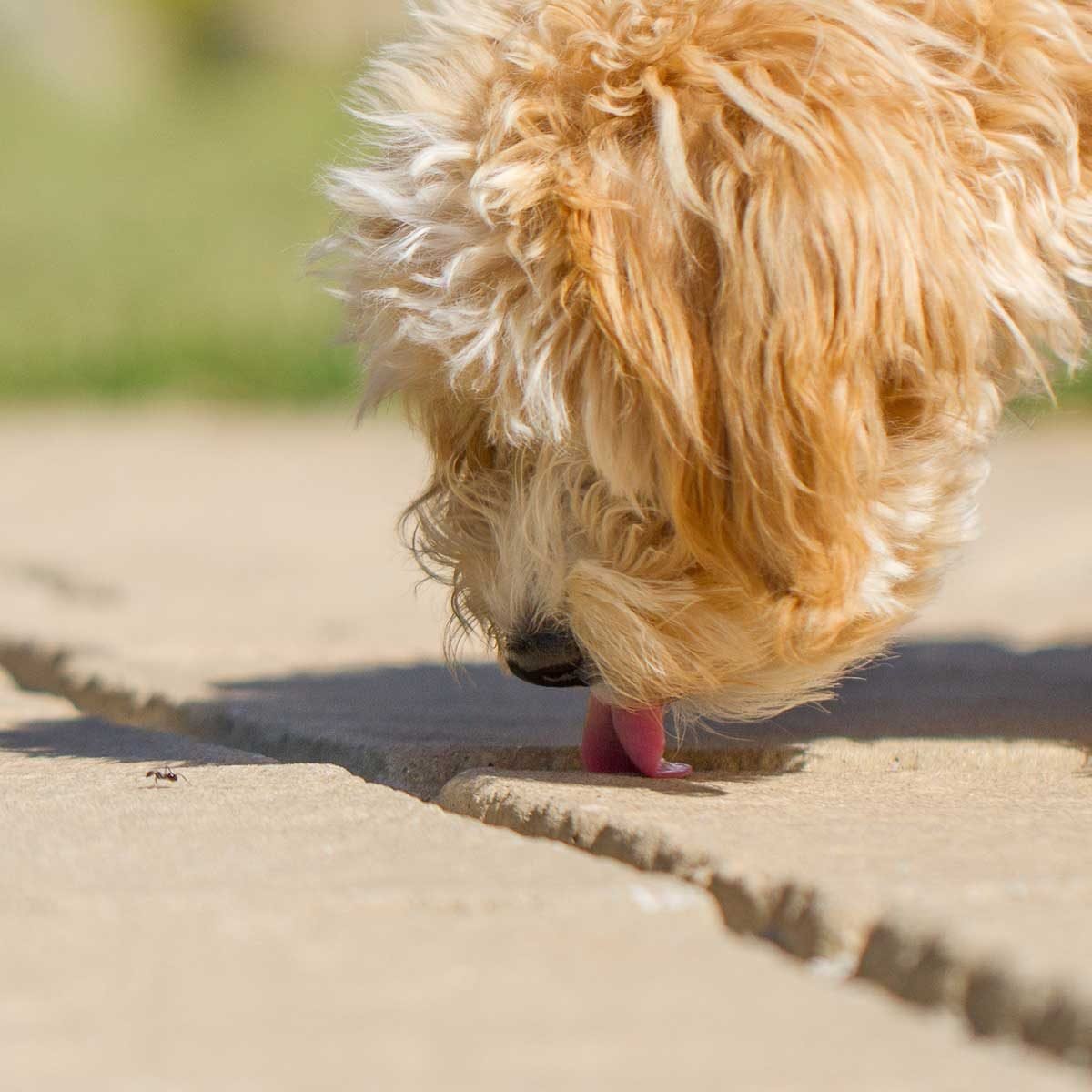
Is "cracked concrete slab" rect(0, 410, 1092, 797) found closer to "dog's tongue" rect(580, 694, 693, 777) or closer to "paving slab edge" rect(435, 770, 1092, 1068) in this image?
"dog's tongue" rect(580, 694, 693, 777)

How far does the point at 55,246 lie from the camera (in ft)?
57.7

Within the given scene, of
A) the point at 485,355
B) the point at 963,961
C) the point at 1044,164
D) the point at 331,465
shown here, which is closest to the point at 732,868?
the point at 963,961

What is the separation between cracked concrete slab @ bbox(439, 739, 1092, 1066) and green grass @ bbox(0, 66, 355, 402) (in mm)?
5311

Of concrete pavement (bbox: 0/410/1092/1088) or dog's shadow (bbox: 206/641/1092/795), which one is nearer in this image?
concrete pavement (bbox: 0/410/1092/1088)

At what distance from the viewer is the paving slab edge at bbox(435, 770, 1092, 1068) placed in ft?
4.26

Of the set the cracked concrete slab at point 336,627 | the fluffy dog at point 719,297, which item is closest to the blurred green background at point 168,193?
the fluffy dog at point 719,297

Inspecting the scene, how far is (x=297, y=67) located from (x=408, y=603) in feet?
70.6

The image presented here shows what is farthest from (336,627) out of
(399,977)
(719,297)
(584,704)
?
(399,977)

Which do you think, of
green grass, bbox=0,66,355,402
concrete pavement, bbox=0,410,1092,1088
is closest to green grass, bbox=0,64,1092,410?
green grass, bbox=0,66,355,402

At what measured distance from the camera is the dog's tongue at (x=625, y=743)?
2.40 metres

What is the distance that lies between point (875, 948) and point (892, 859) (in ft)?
0.83

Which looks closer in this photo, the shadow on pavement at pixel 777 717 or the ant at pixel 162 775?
the ant at pixel 162 775

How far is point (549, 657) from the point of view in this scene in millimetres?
2289

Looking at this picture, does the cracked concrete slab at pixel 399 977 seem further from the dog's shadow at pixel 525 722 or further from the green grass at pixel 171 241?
the green grass at pixel 171 241
